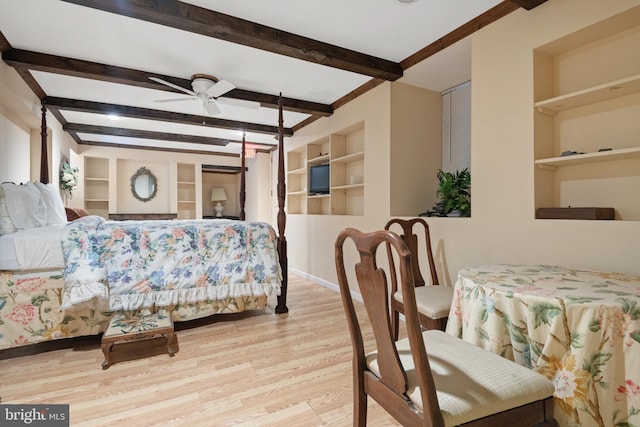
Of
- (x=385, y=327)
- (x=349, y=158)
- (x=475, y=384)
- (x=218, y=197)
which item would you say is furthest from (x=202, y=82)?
(x=218, y=197)

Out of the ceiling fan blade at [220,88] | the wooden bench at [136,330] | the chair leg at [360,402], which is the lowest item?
the wooden bench at [136,330]

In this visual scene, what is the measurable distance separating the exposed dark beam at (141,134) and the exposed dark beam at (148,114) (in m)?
1.21

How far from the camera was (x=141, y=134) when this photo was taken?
5391mm

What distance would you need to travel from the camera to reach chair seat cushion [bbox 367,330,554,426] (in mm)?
885

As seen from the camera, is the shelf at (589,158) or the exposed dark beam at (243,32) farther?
the exposed dark beam at (243,32)

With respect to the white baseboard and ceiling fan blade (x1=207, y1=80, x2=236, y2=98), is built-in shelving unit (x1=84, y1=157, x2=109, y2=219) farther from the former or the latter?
ceiling fan blade (x1=207, y1=80, x2=236, y2=98)

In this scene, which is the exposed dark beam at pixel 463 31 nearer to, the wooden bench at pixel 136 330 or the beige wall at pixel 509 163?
the beige wall at pixel 509 163

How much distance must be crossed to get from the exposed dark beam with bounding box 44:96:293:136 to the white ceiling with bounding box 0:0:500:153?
10cm

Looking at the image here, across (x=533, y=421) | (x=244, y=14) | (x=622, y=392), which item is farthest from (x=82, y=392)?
(x=244, y=14)

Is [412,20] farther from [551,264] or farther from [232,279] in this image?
[232,279]

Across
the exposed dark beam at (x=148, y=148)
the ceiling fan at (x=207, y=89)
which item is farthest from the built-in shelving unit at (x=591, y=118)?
the exposed dark beam at (x=148, y=148)

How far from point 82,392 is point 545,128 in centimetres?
330

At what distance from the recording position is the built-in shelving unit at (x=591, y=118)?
177 cm

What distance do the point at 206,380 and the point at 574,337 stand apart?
189 centimetres
